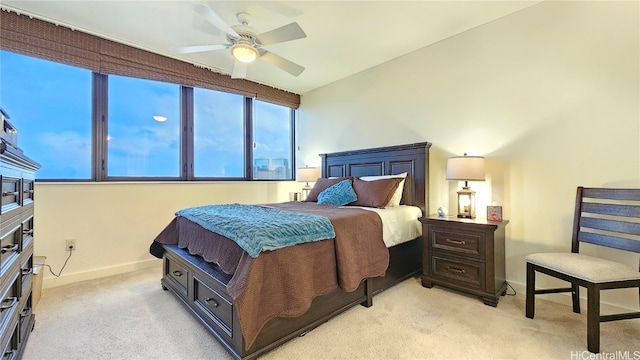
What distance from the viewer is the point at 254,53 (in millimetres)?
2480

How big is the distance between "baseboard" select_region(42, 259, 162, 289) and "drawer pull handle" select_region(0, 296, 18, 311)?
171 cm

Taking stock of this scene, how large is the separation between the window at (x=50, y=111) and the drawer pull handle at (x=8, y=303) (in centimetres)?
207

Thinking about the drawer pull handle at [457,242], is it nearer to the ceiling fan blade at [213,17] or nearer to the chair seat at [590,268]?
the chair seat at [590,268]

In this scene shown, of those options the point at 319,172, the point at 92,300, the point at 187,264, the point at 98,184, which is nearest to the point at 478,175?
the point at 319,172

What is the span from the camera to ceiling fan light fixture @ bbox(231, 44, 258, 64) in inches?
94.4

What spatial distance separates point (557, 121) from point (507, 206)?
0.87m

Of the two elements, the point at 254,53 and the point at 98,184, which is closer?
the point at 254,53

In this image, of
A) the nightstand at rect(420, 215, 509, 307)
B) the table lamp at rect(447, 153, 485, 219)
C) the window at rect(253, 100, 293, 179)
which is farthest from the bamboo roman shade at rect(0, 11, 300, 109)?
the nightstand at rect(420, 215, 509, 307)

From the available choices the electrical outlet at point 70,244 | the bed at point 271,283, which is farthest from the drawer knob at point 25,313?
the electrical outlet at point 70,244

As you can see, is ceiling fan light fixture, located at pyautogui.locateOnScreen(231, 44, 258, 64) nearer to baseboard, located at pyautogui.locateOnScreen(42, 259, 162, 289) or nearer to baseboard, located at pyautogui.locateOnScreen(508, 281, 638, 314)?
baseboard, located at pyautogui.locateOnScreen(42, 259, 162, 289)

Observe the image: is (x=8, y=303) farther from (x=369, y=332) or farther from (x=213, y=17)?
(x=213, y=17)

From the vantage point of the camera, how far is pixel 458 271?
2.43m

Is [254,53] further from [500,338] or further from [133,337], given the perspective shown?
[500,338]

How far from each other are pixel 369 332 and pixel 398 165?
2.04m
